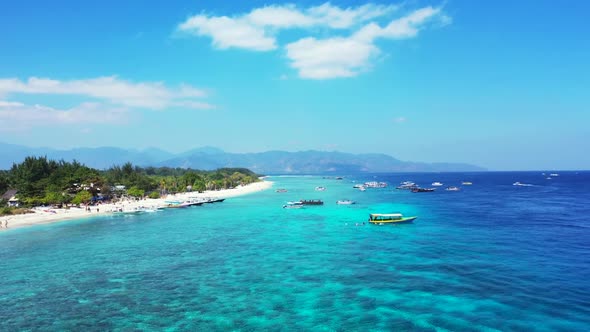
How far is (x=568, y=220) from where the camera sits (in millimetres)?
60094

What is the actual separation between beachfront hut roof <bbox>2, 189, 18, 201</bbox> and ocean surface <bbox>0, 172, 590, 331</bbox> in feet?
104

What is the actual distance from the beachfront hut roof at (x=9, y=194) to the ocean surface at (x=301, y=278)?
31.8 m

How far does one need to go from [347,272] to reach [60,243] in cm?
3976

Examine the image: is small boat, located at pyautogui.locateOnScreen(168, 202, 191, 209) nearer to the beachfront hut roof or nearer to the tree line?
the tree line

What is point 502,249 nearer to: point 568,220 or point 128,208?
point 568,220

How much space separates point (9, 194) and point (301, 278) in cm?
8659

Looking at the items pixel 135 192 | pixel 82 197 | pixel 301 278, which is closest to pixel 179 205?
pixel 135 192

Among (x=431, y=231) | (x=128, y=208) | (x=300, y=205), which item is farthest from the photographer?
(x=300, y=205)

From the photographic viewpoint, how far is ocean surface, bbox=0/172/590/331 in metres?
22.8

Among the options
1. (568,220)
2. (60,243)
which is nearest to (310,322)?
(60,243)

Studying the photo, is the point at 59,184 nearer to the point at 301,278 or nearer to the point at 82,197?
the point at 82,197

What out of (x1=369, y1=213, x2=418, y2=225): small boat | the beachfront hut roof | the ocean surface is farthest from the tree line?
(x1=369, y1=213, x2=418, y2=225): small boat

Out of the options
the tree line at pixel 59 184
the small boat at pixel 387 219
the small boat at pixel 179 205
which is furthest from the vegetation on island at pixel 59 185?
the small boat at pixel 387 219

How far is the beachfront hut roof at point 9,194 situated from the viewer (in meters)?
81.5
